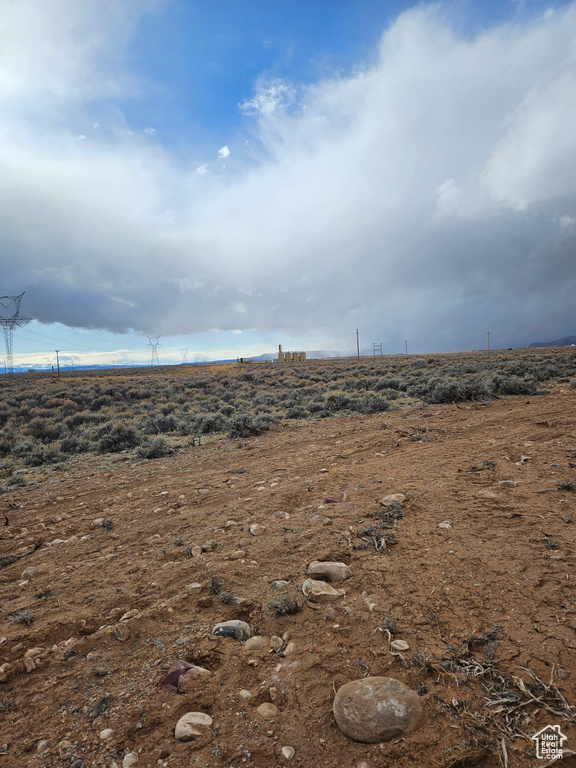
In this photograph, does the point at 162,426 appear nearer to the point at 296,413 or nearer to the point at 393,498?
the point at 296,413

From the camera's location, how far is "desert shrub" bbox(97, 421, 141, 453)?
1141 centimetres

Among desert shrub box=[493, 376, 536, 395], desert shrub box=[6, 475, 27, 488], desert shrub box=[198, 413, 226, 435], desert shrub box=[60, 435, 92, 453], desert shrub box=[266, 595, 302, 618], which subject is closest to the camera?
desert shrub box=[266, 595, 302, 618]

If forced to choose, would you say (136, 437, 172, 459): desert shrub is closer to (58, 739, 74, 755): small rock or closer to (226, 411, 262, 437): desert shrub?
(226, 411, 262, 437): desert shrub

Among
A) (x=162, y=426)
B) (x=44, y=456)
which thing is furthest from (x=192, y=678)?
(x=162, y=426)

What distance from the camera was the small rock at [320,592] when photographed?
3.14 m

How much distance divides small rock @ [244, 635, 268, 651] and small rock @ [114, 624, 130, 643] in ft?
3.41

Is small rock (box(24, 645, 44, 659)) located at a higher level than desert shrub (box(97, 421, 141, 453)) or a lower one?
lower

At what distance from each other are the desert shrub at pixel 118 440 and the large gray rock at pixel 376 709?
10.8 meters

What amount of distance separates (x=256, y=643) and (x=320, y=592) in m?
0.69

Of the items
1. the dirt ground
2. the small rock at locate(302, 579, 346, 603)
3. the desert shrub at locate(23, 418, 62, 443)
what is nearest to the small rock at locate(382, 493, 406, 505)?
the dirt ground

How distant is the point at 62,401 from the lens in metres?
23.0

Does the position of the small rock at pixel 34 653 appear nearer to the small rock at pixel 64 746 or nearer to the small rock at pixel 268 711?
the small rock at pixel 64 746

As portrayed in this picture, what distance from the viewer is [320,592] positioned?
3184mm
